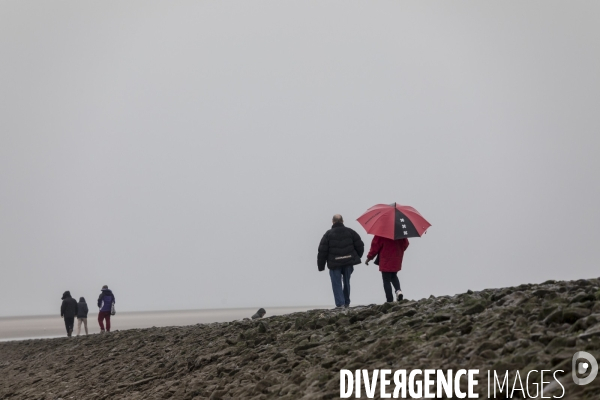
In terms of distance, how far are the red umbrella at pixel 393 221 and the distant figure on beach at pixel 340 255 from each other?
Answer: 1434 mm

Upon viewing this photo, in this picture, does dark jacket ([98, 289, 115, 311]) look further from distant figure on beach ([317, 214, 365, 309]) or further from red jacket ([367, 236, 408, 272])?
red jacket ([367, 236, 408, 272])

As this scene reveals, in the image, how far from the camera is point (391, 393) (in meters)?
8.43

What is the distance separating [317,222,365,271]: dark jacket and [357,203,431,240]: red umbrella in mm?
1414

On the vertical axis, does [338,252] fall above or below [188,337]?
above

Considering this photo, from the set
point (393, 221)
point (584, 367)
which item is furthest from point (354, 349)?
point (393, 221)

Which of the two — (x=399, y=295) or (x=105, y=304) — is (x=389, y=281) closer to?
(x=399, y=295)

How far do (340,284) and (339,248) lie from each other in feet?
3.02

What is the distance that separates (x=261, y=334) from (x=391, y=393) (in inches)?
233

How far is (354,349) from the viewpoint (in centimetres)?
1070

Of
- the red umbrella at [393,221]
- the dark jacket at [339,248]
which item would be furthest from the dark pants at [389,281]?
the dark jacket at [339,248]

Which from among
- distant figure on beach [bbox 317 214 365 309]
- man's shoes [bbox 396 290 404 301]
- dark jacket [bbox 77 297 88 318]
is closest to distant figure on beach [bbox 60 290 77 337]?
dark jacket [bbox 77 297 88 318]

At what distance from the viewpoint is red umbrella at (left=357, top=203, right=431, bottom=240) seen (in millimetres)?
17703

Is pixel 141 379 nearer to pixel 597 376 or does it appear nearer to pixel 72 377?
pixel 72 377

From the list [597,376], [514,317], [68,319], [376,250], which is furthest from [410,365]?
[68,319]
